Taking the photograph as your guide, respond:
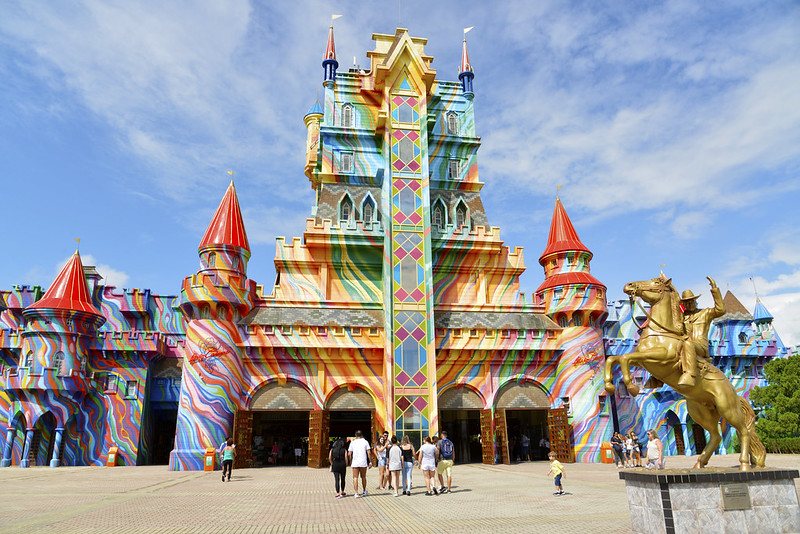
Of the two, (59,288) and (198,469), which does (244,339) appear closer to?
(198,469)

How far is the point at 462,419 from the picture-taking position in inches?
1337

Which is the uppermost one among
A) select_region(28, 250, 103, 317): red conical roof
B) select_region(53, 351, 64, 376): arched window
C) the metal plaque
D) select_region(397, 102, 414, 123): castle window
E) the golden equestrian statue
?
select_region(397, 102, 414, 123): castle window

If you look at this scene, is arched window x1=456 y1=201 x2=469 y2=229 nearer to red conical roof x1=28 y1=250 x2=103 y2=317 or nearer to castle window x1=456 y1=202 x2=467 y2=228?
castle window x1=456 y1=202 x2=467 y2=228

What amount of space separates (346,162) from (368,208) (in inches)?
129

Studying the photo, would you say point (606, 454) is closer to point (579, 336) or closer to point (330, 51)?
point (579, 336)

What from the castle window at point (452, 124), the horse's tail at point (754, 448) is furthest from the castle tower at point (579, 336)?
the horse's tail at point (754, 448)

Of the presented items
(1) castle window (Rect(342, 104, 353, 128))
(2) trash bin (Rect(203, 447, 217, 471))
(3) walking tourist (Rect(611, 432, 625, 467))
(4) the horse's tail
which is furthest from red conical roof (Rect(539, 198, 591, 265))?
(4) the horse's tail

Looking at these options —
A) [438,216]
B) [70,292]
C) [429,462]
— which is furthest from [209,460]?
[438,216]

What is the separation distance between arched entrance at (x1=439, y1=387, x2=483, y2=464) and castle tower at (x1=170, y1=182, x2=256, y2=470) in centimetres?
1010

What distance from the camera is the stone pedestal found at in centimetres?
804

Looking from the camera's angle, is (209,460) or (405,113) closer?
(209,460)

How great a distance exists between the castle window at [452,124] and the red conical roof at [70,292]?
23433 mm

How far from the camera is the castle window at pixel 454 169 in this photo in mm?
35500

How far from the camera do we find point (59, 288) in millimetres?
30391
